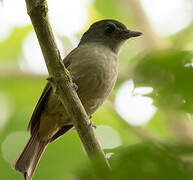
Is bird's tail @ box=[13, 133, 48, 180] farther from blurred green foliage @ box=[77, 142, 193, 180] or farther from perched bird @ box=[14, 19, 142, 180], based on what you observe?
blurred green foliage @ box=[77, 142, 193, 180]

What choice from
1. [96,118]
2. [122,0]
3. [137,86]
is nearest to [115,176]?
[137,86]

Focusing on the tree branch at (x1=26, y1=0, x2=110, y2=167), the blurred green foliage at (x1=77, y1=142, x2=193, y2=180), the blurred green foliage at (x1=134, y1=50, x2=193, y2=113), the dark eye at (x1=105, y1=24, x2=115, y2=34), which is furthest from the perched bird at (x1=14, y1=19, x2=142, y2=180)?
the blurred green foliage at (x1=77, y1=142, x2=193, y2=180)

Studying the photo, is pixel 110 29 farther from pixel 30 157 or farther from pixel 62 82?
pixel 62 82

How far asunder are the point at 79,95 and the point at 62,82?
4.70ft

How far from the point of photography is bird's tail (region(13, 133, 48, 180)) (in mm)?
3600

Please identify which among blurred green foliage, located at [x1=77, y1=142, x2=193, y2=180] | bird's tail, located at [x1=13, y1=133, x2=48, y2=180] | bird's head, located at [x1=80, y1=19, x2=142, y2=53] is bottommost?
bird's tail, located at [x1=13, y1=133, x2=48, y2=180]

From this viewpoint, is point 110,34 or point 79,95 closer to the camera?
point 79,95

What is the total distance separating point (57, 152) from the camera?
409cm

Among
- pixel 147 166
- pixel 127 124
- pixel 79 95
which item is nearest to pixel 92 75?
pixel 79 95

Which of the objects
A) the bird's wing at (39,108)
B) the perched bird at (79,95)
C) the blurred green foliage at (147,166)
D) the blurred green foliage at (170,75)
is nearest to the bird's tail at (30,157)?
the perched bird at (79,95)

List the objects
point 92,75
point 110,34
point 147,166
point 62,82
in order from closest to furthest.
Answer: point 147,166 → point 62,82 → point 92,75 → point 110,34

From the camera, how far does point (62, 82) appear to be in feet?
7.54

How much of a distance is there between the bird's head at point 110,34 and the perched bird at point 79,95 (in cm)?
16

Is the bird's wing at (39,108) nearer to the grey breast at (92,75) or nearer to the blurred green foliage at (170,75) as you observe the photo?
the grey breast at (92,75)
